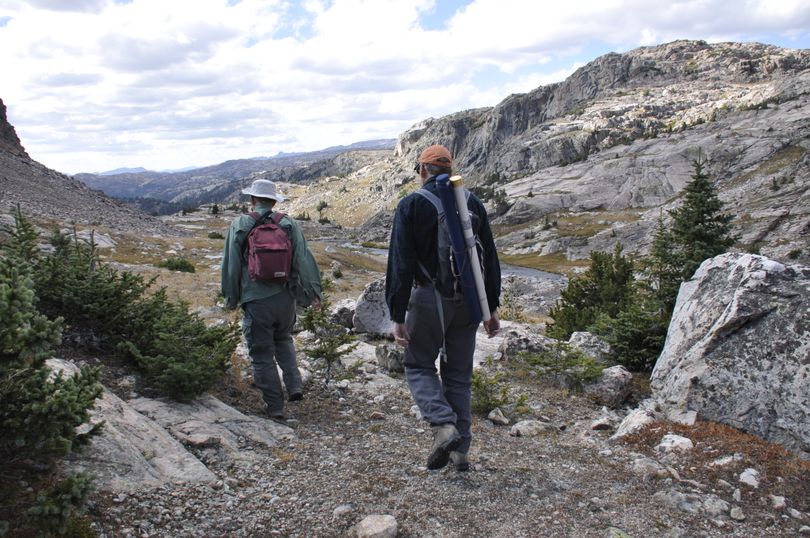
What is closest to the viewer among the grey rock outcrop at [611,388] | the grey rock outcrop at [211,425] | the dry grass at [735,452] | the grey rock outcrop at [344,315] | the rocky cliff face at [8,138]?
the dry grass at [735,452]

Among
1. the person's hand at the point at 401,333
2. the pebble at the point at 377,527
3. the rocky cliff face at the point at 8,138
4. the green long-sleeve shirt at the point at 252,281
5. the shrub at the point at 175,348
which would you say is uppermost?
the rocky cliff face at the point at 8,138

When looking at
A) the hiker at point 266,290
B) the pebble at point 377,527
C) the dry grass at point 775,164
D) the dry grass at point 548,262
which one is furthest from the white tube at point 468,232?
the dry grass at point 775,164

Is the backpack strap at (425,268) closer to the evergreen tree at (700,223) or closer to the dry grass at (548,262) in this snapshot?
the evergreen tree at (700,223)

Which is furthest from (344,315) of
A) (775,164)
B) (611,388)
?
(775,164)

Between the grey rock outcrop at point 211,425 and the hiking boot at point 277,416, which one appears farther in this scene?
the hiking boot at point 277,416

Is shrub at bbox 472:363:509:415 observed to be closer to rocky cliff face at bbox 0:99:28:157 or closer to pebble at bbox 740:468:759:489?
pebble at bbox 740:468:759:489

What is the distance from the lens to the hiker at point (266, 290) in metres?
7.18

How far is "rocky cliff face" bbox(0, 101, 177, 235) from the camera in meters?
41.4

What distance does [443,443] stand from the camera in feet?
17.9

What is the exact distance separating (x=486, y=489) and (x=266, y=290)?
3.68 meters

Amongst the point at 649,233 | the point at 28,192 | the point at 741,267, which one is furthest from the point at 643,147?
the point at 741,267

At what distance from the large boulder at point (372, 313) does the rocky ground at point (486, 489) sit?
567 cm

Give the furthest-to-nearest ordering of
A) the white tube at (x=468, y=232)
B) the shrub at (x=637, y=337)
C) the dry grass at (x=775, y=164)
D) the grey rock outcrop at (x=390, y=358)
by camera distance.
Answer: the dry grass at (x=775, y=164) → the shrub at (x=637, y=337) → the grey rock outcrop at (x=390, y=358) → the white tube at (x=468, y=232)

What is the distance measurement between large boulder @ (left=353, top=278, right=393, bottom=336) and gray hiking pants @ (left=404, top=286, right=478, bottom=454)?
24.1ft
